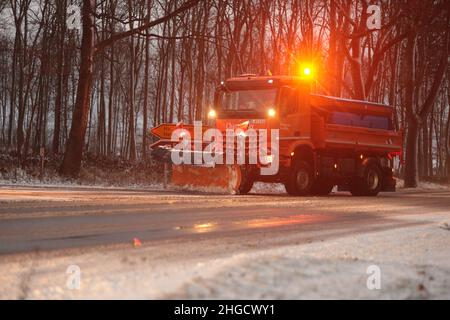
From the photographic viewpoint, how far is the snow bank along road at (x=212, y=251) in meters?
5.13

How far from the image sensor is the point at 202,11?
41.9 m

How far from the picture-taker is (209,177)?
768 inches

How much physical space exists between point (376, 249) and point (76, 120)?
18269mm

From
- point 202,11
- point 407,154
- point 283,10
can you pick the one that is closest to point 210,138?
point 407,154

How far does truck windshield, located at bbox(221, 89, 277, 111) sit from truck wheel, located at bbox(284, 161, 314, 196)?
2.13 meters

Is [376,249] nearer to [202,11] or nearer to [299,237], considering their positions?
[299,237]

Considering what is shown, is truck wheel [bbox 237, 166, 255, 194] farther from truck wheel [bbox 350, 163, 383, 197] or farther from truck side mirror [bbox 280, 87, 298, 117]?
truck wheel [bbox 350, 163, 383, 197]

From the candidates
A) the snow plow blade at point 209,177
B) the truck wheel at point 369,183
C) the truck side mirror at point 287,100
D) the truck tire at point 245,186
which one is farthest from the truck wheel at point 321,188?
the truck side mirror at point 287,100

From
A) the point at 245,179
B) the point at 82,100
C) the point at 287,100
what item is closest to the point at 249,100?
the point at 287,100

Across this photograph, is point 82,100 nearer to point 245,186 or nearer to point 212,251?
point 245,186

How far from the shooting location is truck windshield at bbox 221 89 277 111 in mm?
18453

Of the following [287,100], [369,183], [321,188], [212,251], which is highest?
[287,100]

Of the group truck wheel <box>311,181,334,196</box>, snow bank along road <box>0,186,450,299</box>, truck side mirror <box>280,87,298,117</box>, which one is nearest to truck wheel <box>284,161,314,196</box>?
truck wheel <box>311,181,334,196</box>

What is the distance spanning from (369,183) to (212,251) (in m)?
15.6
